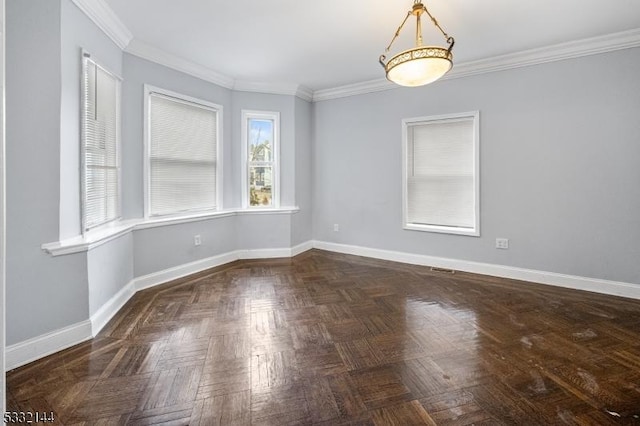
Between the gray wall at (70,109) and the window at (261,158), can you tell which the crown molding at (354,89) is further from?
the gray wall at (70,109)

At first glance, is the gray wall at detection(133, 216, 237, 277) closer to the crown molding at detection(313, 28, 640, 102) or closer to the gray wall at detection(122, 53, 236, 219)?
the gray wall at detection(122, 53, 236, 219)

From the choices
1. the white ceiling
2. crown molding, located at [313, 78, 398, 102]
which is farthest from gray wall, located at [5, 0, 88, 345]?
crown molding, located at [313, 78, 398, 102]

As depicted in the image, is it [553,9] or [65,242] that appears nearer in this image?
[65,242]

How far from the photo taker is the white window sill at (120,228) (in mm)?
2178

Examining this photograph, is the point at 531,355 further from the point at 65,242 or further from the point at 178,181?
the point at 178,181

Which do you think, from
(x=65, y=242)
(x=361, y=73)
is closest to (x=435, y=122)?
(x=361, y=73)

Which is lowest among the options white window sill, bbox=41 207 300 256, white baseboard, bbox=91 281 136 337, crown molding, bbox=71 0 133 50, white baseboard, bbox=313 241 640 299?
white baseboard, bbox=91 281 136 337

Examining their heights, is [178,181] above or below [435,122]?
below

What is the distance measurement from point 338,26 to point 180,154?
2325 millimetres

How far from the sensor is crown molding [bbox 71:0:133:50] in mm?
2455

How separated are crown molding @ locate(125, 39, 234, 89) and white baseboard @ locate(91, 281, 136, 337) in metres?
2.41

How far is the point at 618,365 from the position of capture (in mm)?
1986

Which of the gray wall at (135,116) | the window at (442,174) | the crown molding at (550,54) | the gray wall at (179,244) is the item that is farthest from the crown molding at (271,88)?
the gray wall at (179,244)

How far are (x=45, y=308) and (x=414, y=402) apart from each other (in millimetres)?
2409
